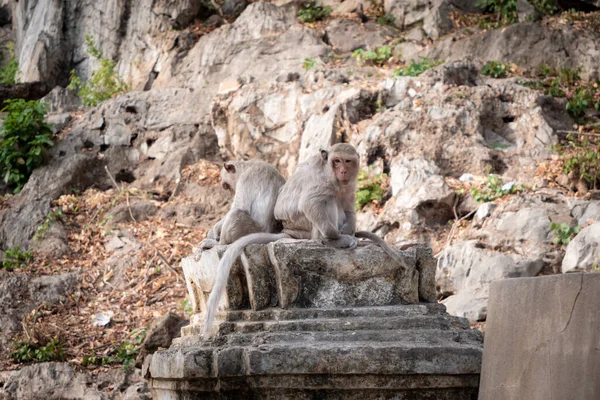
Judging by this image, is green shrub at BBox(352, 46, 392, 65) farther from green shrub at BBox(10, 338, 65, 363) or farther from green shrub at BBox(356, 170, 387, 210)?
green shrub at BBox(10, 338, 65, 363)

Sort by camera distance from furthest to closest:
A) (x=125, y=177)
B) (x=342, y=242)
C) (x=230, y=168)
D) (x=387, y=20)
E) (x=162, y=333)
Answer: (x=387, y=20) < (x=125, y=177) < (x=162, y=333) < (x=230, y=168) < (x=342, y=242)

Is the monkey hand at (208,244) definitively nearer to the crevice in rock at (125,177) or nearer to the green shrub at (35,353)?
the green shrub at (35,353)

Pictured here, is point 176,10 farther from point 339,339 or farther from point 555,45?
point 339,339

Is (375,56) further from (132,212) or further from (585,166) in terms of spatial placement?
(132,212)

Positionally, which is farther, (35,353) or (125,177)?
(125,177)

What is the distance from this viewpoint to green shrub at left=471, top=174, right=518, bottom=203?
32.8 feet

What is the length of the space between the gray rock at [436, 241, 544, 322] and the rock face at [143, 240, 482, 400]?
3.11 meters

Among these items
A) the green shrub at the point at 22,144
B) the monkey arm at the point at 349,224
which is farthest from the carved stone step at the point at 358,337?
the green shrub at the point at 22,144

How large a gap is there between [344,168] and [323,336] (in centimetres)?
117

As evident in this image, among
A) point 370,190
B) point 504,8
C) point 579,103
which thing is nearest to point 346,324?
point 370,190

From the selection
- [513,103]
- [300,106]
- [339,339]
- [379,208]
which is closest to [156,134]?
[300,106]

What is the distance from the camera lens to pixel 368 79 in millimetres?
12398

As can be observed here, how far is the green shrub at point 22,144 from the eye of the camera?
1323cm

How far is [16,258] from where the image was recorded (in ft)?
37.2
